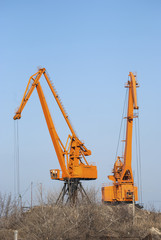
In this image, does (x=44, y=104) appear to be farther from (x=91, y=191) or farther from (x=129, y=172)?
(x=91, y=191)

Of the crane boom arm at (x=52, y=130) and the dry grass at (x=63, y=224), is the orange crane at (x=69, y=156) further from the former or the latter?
the dry grass at (x=63, y=224)

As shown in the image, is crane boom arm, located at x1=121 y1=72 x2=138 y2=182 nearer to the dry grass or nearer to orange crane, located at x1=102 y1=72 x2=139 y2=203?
orange crane, located at x1=102 y1=72 x2=139 y2=203

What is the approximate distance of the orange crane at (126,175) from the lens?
50.2 meters

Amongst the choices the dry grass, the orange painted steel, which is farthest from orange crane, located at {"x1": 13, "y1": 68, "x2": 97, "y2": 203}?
the dry grass

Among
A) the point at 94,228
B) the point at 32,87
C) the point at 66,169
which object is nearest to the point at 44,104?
the point at 32,87

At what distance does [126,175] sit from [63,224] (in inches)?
1229

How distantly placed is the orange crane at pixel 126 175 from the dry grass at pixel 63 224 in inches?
759

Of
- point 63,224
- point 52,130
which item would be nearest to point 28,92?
point 52,130

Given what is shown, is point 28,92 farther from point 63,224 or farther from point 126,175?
point 63,224

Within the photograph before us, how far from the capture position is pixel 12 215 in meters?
28.5

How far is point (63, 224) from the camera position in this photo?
70.2 ft

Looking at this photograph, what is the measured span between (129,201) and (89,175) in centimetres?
586

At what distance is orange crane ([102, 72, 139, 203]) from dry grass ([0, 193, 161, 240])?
1927 cm

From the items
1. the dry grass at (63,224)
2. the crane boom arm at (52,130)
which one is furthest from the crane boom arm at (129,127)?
the dry grass at (63,224)
